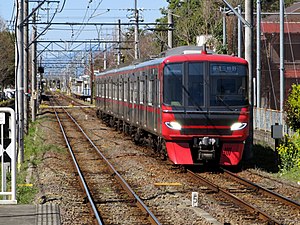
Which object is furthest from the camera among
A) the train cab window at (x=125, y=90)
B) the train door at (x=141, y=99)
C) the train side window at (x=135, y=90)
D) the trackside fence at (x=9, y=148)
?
the train cab window at (x=125, y=90)

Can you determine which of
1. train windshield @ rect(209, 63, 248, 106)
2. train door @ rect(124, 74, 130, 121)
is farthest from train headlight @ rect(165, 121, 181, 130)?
train door @ rect(124, 74, 130, 121)

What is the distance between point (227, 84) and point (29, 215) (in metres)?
7.39

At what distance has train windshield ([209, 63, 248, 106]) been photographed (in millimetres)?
15672

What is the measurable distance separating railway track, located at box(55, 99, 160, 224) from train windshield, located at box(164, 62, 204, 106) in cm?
215

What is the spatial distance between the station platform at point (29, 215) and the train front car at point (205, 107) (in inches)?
226

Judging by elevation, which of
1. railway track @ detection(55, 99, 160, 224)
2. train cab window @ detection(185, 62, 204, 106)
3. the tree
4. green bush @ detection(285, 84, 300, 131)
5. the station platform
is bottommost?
railway track @ detection(55, 99, 160, 224)

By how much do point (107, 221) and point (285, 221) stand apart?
2597 mm

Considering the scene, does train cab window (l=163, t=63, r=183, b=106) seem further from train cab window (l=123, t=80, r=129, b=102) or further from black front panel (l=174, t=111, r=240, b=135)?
train cab window (l=123, t=80, r=129, b=102)

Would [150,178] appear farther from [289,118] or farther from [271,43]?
[271,43]

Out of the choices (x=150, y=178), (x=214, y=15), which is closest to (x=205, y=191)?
(x=150, y=178)

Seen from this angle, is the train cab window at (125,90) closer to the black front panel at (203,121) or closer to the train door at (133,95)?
the train door at (133,95)

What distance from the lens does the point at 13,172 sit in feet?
35.9

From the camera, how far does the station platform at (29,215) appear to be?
29.6 feet

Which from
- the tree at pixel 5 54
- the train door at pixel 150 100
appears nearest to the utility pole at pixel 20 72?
the train door at pixel 150 100
